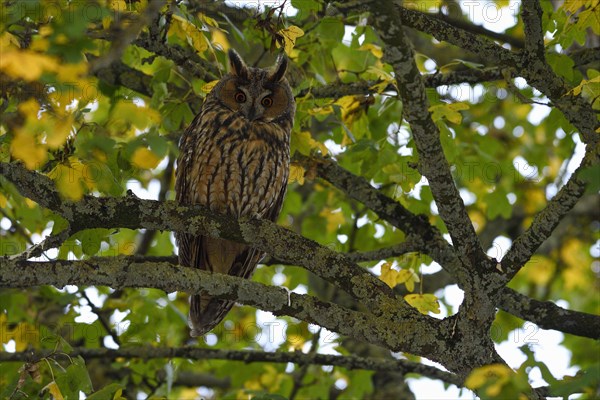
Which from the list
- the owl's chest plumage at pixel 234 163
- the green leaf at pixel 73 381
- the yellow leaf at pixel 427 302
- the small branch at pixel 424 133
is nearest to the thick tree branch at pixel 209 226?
the small branch at pixel 424 133

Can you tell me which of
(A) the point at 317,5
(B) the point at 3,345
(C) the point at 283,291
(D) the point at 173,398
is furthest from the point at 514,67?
(D) the point at 173,398

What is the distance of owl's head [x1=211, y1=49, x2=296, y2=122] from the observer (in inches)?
198

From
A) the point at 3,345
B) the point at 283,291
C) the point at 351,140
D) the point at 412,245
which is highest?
the point at 351,140

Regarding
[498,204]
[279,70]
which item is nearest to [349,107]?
[279,70]

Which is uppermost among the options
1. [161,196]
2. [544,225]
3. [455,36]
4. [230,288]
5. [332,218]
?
[161,196]

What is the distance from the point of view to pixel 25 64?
199 centimetres

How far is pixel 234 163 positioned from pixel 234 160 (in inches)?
0.8

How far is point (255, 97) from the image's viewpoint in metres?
5.05

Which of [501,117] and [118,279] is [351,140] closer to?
[118,279]

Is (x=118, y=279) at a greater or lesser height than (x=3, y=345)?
lesser

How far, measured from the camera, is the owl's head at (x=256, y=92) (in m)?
5.03

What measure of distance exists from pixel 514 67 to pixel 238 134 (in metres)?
1.88

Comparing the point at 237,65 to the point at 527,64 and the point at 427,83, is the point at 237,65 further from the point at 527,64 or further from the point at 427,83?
the point at 527,64

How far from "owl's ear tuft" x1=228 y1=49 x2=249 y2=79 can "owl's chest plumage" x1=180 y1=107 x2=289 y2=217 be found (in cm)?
32
